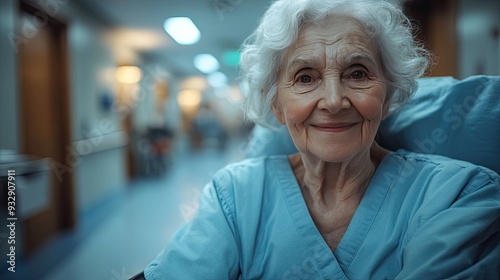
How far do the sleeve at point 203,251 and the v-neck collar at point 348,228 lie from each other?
16 centimetres

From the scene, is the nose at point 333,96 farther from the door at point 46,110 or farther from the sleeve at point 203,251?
the door at point 46,110

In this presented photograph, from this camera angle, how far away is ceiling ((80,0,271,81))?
3.71 metres

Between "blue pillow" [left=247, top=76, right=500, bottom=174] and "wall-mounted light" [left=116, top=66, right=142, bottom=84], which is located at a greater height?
"wall-mounted light" [left=116, top=66, right=142, bottom=84]

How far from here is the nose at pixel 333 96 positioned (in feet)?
2.60

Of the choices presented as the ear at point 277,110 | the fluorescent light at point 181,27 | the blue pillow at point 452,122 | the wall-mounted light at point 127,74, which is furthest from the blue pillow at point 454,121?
the wall-mounted light at point 127,74

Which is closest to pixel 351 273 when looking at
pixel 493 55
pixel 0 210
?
pixel 0 210

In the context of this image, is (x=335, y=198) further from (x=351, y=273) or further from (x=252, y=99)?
(x=252, y=99)

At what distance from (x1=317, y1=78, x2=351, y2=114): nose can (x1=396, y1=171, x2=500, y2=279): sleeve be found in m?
0.29

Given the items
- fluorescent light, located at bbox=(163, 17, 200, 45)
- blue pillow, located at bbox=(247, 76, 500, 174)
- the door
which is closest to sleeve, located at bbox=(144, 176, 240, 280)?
blue pillow, located at bbox=(247, 76, 500, 174)

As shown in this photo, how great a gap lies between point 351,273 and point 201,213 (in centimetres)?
38

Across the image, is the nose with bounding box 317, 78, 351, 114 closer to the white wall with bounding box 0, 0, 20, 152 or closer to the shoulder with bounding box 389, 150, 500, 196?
the shoulder with bounding box 389, 150, 500, 196

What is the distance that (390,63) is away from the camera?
2.87 feet

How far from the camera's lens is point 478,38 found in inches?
96.9

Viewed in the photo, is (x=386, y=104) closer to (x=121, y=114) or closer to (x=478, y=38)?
(x=478, y=38)
